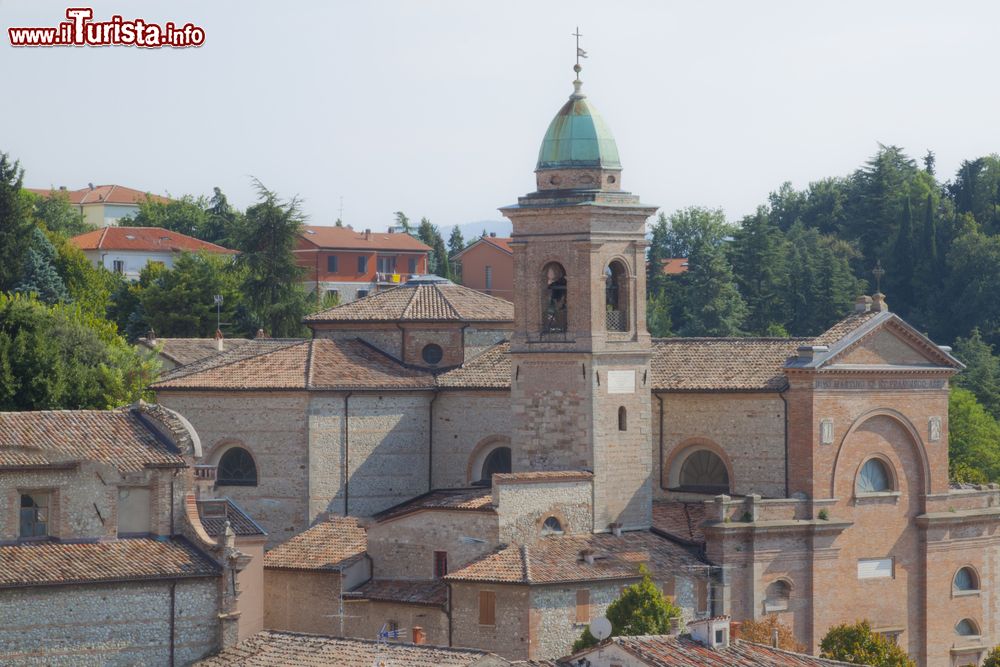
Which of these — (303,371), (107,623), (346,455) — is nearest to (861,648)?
(346,455)

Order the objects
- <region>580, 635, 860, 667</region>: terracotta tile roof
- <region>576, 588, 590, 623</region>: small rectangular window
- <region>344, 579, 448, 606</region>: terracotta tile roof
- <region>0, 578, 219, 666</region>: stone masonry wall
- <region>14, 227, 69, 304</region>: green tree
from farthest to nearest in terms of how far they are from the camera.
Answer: <region>14, 227, 69, 304</region>: green tree, <region>344, 579, 448, 606</region>: terracotta tile roof, <region>576, 588, 590, 623</region>: small rectangular window, <region>0, 578, 219, 666</region>: stone masonry wall, <region>580, 635, 860, 667</region>: terracotta tile roof

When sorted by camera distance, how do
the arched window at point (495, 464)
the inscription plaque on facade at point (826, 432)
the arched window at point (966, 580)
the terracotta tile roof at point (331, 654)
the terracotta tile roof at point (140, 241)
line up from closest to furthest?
the terracotta tile roof at point (331, 654), the inscription plaque on facade at point (826, 432), the arched window at point (495, 464), the arched window at point (966, 580), the terracotta tile roof at point (140, 241)

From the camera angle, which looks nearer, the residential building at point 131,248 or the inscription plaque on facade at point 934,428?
the inscription plaque on facade at point 934,428

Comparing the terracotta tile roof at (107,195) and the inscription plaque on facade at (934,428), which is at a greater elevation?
the terracotta tile roof at (107,195)

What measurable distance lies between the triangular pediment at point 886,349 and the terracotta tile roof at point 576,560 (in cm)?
614

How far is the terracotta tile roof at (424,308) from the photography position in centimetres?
5541

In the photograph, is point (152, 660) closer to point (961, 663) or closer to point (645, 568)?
point (645, 568)

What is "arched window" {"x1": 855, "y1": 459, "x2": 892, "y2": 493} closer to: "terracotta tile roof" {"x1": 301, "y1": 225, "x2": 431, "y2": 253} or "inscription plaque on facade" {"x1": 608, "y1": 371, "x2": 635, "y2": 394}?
"inscription plaque on facade" {"x1": 608, "y1": 371, "x2": 635, "y2": 394}

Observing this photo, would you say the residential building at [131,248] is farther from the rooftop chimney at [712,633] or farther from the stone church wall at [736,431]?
the rooftop chimney at [712,633]

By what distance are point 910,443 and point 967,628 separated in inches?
210

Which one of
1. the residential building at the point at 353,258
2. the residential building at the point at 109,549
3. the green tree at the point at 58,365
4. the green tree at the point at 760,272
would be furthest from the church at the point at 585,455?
the residential building at the point at 353,258

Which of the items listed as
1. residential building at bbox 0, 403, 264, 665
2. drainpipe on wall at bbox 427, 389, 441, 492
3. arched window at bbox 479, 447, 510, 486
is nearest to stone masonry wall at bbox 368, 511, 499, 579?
drainpipe on wall at bbox 427, 389, 441, 492

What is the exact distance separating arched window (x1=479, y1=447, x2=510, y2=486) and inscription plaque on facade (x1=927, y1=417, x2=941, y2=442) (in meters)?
11.1

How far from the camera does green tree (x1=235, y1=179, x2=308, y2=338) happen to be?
275 feet
